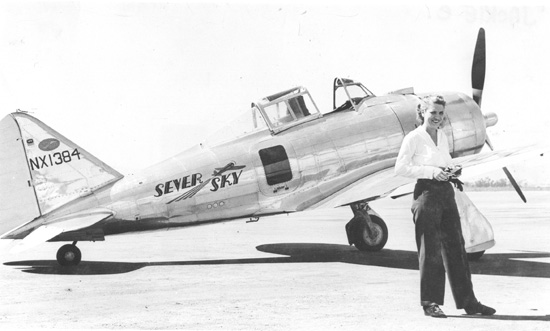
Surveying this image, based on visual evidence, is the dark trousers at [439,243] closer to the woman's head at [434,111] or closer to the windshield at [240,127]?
the woman's head at [434,111]

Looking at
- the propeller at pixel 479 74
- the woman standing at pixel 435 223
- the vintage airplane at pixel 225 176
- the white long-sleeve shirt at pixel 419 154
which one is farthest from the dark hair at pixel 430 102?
the propeller at pixel 479 74

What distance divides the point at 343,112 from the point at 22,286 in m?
5.67

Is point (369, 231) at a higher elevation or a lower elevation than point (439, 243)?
lower

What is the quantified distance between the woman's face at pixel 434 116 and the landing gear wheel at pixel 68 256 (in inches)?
246

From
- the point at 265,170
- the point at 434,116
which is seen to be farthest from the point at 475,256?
the point at 434,116

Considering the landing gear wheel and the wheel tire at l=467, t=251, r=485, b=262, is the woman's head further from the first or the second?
the landing gear wheel

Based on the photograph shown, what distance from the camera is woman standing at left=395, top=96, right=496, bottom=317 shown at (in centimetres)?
612

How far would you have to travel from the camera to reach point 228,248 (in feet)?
41.1

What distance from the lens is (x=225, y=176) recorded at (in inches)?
392

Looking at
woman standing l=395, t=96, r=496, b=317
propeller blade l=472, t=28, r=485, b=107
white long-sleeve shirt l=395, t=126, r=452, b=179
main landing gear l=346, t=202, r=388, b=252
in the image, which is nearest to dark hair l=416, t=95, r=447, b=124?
woman standing l=395, t=96, r=496, b=317

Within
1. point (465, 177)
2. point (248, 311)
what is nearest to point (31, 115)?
point (248, 311)

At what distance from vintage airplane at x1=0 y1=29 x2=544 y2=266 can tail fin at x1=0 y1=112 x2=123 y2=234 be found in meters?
0.02

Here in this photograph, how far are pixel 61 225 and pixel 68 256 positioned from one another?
2.86ft

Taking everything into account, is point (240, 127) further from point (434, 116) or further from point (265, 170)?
point (434, 116)
